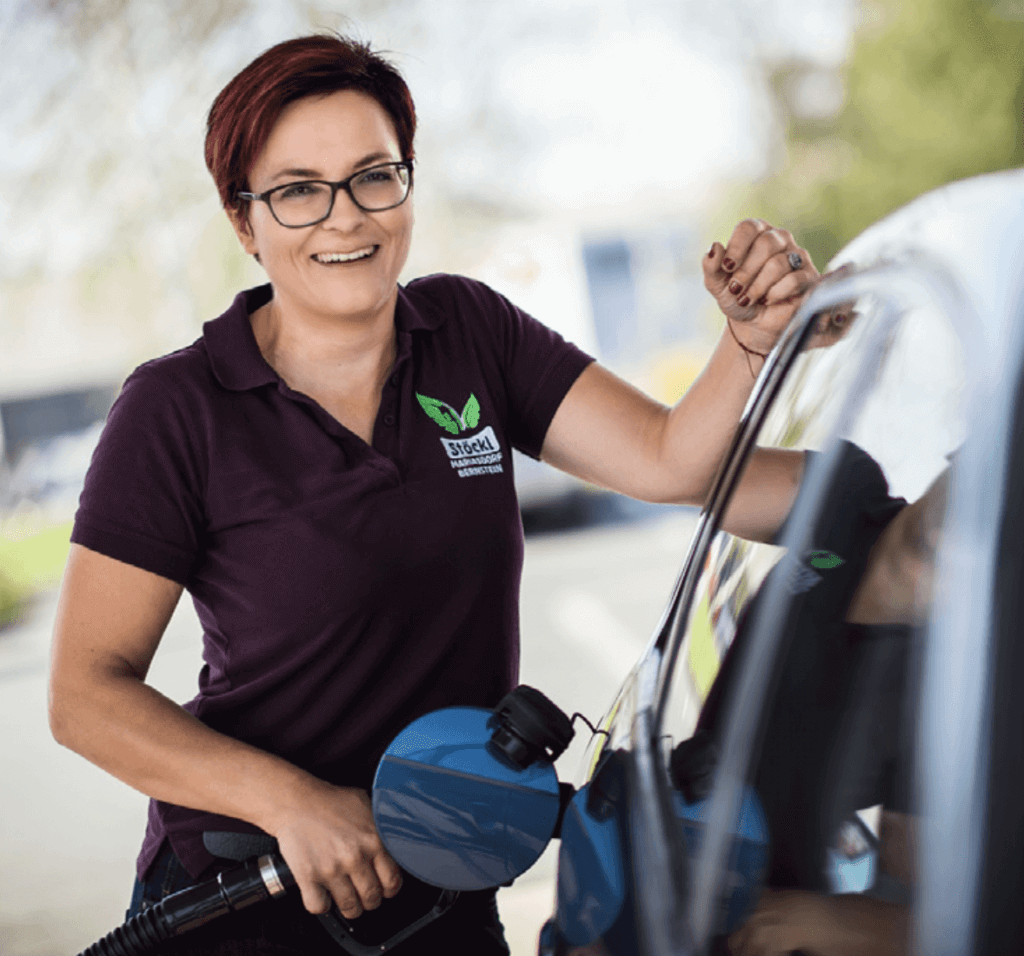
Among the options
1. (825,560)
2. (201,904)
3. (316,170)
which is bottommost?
(201,904)

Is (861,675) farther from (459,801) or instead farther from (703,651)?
(459,801)

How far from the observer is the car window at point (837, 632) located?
0.69 meters

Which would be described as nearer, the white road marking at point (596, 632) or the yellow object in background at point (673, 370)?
the white road marking at point (596, 632)

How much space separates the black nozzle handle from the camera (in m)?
1.29

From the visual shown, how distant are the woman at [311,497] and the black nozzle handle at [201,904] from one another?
52mm

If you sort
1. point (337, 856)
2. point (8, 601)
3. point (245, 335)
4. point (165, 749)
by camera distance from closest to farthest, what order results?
1. point (337, 856)
2. point (165, 749)
3. point (245, 335)
4. point (8, 601)

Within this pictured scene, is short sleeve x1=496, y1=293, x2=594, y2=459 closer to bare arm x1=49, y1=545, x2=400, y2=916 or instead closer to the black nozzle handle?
bare arm x1=49, y1=545, x2=400, y2=916

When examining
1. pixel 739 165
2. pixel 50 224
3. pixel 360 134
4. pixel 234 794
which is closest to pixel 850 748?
pixel 234 794

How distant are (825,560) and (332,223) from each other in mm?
896

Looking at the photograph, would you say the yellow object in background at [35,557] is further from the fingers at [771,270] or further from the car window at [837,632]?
the car window at [837,632]

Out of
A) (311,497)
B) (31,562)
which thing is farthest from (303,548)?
(31,562)

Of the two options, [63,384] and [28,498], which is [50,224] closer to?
[63,384]

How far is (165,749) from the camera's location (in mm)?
1360

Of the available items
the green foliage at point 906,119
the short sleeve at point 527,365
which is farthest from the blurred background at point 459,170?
the short sleeve at point 527,365
